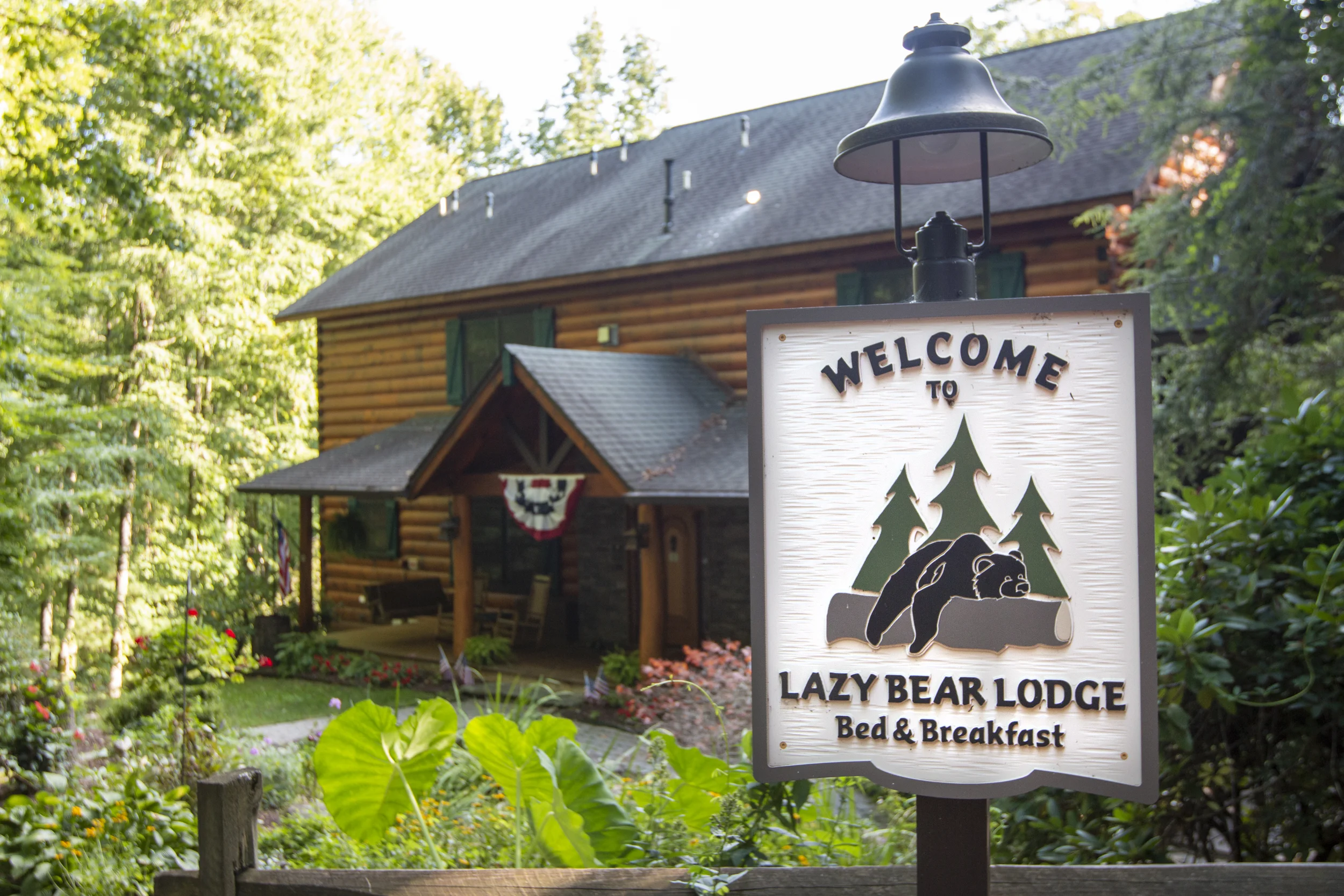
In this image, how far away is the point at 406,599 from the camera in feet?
51.1

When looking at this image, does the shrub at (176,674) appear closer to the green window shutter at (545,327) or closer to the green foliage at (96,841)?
the green foliage at (96,841)

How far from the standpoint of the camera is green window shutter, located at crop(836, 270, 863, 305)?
11.3m

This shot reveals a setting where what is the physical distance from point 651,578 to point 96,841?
6.54 m

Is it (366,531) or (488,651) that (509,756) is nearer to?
(488,651)

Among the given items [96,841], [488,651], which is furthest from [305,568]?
[96,841]

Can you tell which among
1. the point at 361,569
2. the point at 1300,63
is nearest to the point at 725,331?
the point at 1300,63

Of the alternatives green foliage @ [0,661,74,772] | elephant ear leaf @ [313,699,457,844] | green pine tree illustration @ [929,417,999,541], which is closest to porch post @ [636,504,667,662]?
green foliage @ [0,661,74,772]

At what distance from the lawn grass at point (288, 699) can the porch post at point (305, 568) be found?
169 cm

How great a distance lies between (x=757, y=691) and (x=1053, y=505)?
65 centimetres

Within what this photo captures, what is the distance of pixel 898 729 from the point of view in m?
1.97

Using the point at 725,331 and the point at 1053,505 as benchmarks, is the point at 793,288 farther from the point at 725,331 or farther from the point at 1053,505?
the point at 1053,505

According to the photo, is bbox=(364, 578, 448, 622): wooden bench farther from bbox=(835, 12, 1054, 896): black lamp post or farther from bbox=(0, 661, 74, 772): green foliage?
bbox=(835, 12, 1054, 896): black lamp post

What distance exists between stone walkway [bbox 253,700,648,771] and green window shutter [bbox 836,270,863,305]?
5.04 m

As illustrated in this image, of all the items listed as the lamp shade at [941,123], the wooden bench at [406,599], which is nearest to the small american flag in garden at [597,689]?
the wooden bench at [406,599]
